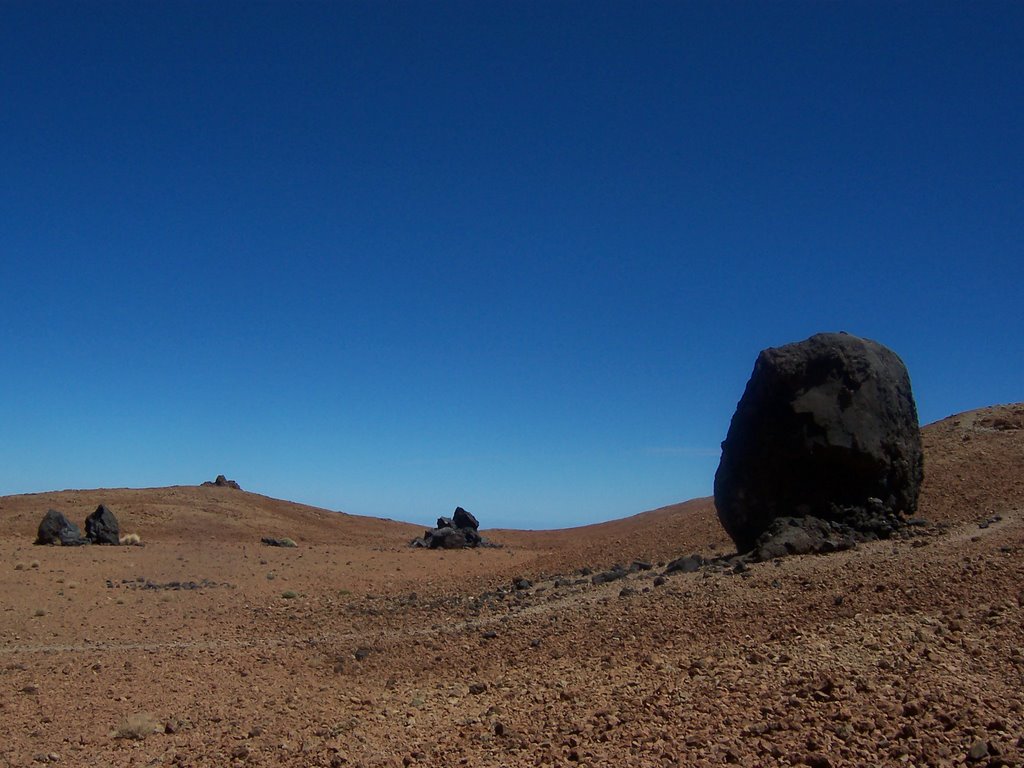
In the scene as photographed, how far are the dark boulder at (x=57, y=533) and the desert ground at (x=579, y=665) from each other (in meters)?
11.5

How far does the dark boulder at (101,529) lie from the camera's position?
105 feet

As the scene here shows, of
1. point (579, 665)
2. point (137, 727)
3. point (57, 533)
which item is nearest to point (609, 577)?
point (579, 665)

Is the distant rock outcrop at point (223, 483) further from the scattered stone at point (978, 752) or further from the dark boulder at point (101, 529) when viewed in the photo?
the scattered stone at point (978, 752)

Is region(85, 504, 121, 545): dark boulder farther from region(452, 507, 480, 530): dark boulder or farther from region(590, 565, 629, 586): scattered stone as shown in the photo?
region(590, 565, 629, 586): scattered stone

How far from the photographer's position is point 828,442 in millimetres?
14953

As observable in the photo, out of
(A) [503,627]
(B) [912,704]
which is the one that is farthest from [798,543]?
(B) [912,704]

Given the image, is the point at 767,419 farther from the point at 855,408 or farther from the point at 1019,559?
the point at 1019,559

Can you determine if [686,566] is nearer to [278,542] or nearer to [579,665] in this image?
[579,665]

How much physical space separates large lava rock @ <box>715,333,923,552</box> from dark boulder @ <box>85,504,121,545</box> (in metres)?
25.1

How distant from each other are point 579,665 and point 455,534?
2752cm

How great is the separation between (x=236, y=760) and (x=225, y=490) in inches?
1703

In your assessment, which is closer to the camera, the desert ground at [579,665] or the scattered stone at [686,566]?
the desert ground at [579,665]

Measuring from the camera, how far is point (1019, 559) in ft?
33.2

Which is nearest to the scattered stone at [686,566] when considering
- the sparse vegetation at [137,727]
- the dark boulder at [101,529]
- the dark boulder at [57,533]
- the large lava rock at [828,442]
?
the large lava rock at [828,442]
